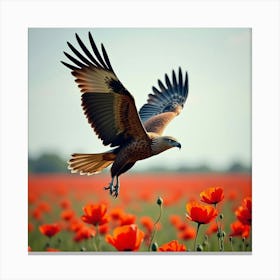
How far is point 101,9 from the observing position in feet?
14.4

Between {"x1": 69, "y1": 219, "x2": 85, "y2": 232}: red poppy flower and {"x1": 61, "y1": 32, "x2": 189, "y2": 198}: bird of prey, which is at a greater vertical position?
{"x1": 61, "y1": 32, "x2": 189, "y2": 198}: bird of prey

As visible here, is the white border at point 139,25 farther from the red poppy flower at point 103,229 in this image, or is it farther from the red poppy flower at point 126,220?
the red poppy flower at point 126,220

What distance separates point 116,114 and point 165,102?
678mm

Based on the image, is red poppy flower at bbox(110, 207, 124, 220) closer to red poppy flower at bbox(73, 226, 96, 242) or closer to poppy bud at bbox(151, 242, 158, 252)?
red poppy flower at bbox(73, 226, 96, 242)

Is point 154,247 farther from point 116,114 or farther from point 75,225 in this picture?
point 116,114

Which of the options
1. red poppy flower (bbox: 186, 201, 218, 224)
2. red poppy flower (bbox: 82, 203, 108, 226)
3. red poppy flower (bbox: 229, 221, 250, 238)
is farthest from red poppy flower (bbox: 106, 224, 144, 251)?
red poppy flower (bbox: 229, 221, 250, 238)

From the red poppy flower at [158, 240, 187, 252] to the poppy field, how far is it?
0.08 feet

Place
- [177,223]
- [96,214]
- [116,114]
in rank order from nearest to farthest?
[96,214], [116,114], [177,223]

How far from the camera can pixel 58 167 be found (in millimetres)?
4371

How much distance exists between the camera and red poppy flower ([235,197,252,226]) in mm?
4250

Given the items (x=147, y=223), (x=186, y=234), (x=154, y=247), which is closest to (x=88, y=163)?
(x=147, y=223)

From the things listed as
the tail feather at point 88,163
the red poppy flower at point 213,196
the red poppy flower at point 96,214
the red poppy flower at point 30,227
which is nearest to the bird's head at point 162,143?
the tail feather at point 88,163
